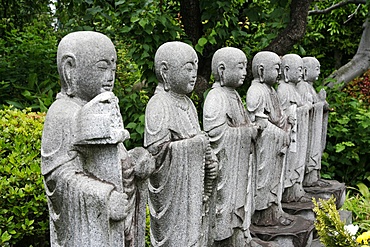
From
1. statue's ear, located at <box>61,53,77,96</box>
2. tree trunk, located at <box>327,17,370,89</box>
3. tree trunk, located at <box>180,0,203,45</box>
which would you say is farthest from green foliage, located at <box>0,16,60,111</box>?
tree trunk, located at <box>327,17,370,89</box>

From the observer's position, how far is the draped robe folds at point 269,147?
561cm

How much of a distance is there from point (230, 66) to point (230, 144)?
2.26 feet

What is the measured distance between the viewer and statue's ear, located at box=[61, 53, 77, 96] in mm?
3006

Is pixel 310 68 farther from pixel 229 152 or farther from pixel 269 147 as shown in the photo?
pixel 229 152

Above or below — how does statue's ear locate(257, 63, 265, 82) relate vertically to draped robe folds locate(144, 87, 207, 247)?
above

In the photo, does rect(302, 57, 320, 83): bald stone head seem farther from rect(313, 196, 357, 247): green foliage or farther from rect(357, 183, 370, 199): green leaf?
rect(313, 196, 357, 247): green foliage

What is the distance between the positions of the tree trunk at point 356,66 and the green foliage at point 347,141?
308mm

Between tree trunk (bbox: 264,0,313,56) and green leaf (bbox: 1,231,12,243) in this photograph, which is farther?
tree trunk (bbox: 264,0,313,56)

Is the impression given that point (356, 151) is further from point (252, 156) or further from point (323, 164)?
point (252, 156)

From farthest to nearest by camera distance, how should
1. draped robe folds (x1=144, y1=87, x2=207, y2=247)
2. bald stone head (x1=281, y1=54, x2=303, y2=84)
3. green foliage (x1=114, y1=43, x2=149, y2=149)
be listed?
bald stone head (x1=281, y1=54, x2=303, y2=84)
green foliage (x1=114, y1=43, x2=149, y2=149)
draped robe folds (x1=144, y1=87, x2=207, y2=247)

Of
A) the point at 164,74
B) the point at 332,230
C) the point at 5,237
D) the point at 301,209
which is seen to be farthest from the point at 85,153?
the point at 301,209

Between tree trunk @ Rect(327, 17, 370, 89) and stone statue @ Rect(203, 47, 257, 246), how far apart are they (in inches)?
238

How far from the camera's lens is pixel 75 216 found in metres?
2.94

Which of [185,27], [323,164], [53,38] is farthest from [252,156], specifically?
[323,164]
